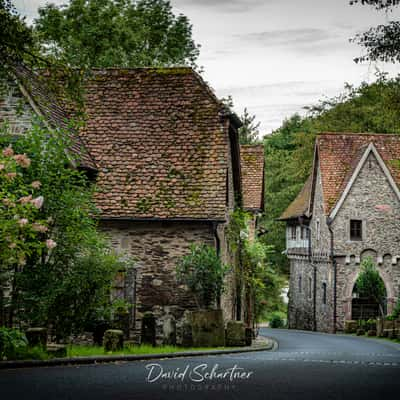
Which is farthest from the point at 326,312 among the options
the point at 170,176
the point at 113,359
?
the point at 113,359

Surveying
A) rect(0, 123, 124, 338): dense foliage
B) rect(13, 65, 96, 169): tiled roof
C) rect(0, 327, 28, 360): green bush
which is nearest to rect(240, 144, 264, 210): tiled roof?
rect(13, 65, 96, 169): tiled roof

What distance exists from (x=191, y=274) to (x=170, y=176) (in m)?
2.95

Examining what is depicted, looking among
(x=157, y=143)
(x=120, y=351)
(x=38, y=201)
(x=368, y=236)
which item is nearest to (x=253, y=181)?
(x=368, y=236)

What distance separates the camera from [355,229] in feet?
134

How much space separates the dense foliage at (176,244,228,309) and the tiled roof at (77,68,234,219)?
1.04 metres

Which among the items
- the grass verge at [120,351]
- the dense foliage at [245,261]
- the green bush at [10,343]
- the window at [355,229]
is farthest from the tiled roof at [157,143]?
the window at [355,229]

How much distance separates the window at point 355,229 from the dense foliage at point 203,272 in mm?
22472

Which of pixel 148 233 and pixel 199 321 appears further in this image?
pixel 148 233

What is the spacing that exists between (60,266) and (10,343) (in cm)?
305

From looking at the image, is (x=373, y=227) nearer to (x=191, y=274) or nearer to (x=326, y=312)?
(x=326, y=312)

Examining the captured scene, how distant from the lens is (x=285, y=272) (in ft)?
212

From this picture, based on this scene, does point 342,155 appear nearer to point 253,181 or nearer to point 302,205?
point 302,205

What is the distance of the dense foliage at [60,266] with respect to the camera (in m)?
15.1

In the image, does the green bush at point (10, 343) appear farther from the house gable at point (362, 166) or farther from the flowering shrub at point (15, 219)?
the house gable at point (362, 166)
